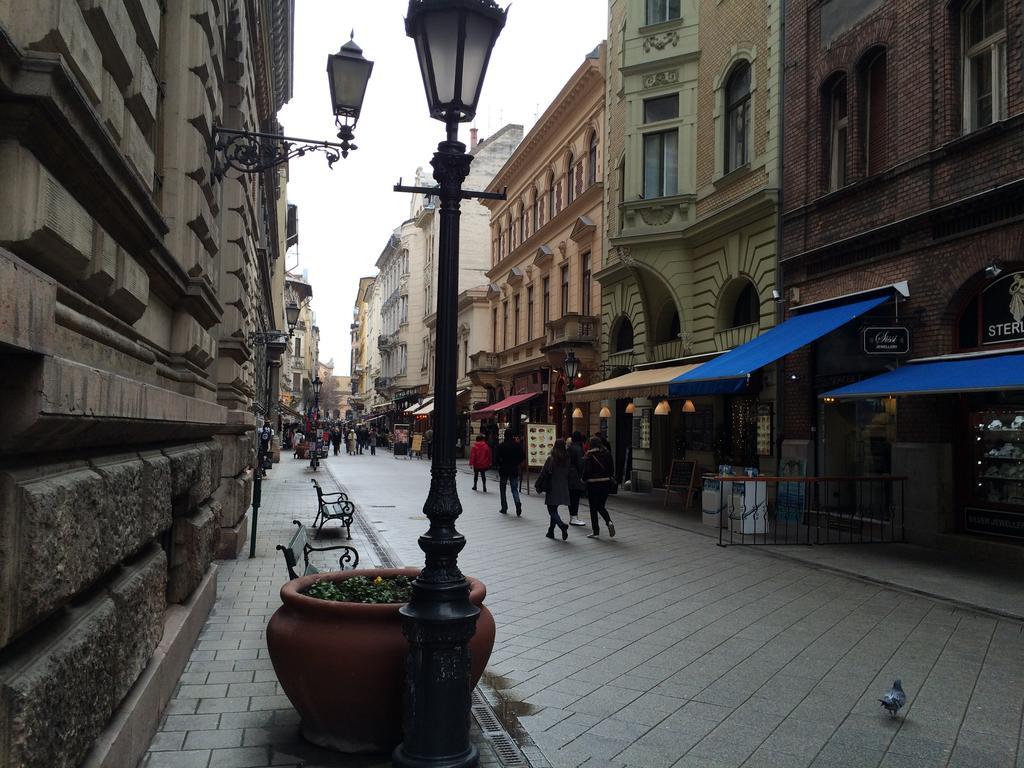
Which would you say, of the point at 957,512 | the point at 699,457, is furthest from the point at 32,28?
the point at 699,457

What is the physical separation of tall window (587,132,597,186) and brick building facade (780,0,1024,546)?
39.6ft

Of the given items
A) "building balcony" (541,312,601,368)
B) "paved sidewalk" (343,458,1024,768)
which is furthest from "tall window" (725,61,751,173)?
"paved sidewalk" (343,458,1024,768)

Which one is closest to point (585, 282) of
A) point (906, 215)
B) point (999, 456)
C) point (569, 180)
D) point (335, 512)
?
point (569, 180)

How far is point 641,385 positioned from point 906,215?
7.11m

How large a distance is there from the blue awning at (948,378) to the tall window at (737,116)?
795 cm

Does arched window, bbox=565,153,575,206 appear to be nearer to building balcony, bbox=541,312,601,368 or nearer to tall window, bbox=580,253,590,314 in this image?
tall window, bbox=580,253,590,314

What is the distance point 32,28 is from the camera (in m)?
2.76

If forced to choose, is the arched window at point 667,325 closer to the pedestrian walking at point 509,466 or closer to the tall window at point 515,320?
the pedestrian walking at point 509,466

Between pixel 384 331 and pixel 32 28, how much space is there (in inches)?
3427

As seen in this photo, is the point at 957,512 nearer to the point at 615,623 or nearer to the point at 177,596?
the point at 615,623

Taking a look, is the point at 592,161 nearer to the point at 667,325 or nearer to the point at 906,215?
the point at 667,325

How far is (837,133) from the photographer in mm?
16406

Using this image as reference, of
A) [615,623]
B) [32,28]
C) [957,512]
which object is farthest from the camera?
[957,512]

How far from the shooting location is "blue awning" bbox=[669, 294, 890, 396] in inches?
559
